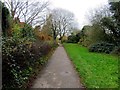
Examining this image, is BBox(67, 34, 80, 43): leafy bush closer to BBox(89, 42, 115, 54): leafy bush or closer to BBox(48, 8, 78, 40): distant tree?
BBox(48, 8, 78, 40): distant tree

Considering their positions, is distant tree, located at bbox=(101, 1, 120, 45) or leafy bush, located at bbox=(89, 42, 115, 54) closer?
leafy bush, located at bbox=(89, 42, 115, 54)

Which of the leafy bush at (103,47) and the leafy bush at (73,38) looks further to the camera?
the leafy bush at (73,38)

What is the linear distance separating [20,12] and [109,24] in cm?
1740

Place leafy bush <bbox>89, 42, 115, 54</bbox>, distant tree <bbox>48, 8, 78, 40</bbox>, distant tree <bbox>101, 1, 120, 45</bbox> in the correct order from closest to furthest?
leafy bush <bbox>89, 42, 115, 54</bbox>
distant tree <bbox>101, 1, 120, 45</bbox>
distant tree <bbox>48, 8, 78, 40</bbox>

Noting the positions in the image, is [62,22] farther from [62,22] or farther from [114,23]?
[114,23]

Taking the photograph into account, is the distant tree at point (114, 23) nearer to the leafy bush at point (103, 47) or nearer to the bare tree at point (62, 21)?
the leafy bush at point (103, 47)

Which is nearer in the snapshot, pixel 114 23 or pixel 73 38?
pixel 114 23

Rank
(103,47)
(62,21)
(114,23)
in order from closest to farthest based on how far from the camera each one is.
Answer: (114,23) < (103,47) < (62,21)

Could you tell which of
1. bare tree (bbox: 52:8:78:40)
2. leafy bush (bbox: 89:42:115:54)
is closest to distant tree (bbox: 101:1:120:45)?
leafy bush (bbox: 89:42:115:54)

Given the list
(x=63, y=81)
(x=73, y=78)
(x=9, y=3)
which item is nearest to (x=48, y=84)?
(x=63, y=81)

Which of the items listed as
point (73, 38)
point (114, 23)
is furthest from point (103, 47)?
point (73, 38)

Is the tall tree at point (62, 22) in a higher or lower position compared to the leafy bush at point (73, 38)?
higher

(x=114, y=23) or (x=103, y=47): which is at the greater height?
(x=114, y=23)

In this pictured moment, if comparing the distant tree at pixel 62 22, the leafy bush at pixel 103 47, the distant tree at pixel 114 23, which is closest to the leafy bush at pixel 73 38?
the distant tree at pixel 62 22
